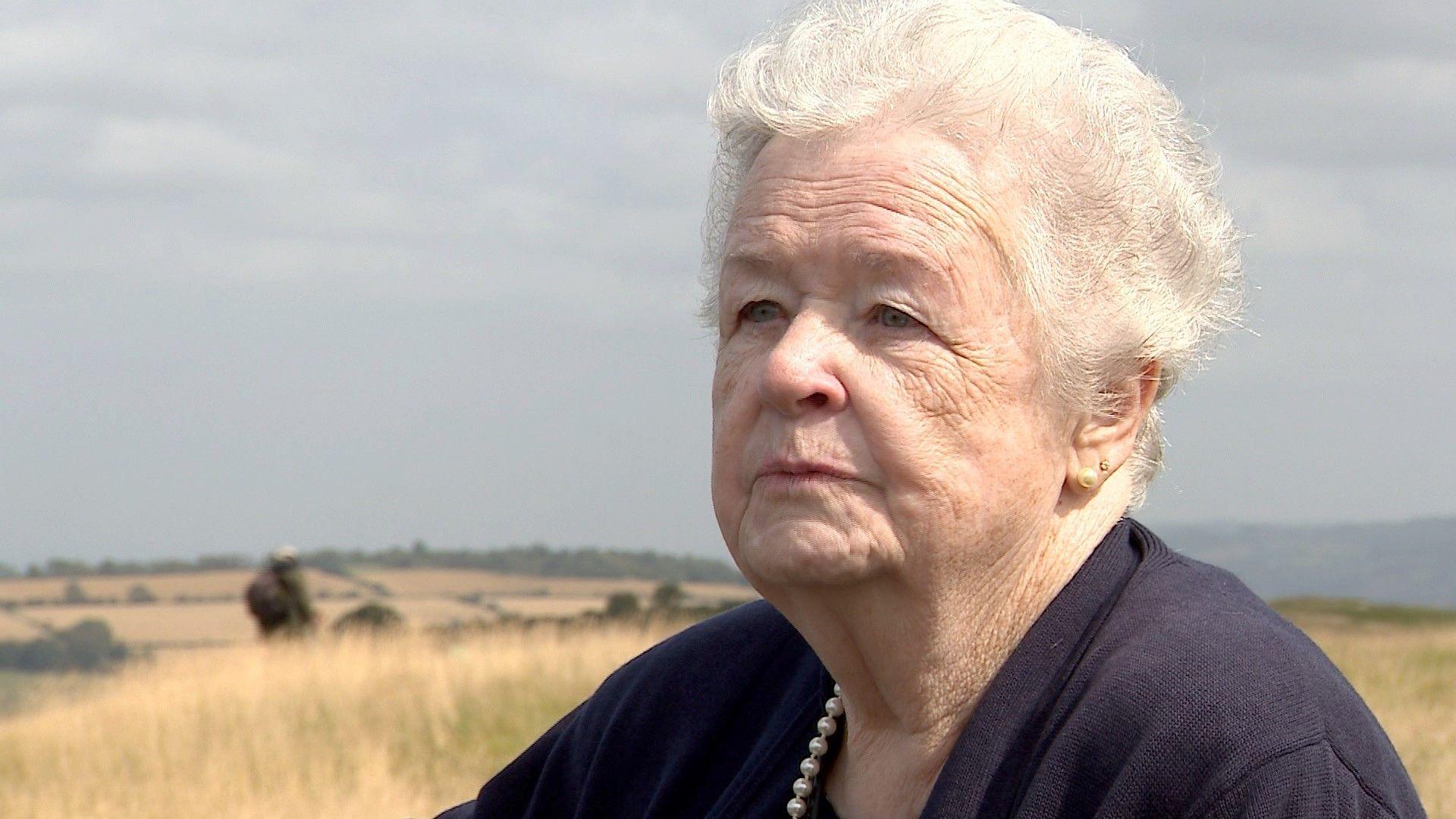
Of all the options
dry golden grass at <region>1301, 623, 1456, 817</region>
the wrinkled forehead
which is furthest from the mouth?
dry golden grass at <region>1301, 623, 1456, 817</region>

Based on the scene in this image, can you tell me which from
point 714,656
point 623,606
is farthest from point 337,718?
point 623,606

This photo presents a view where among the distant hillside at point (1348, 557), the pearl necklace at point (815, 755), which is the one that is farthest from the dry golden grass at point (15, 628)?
the distant hillside at point (1348, 557)

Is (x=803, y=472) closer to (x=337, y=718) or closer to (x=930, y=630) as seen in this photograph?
(x=930, y=630)

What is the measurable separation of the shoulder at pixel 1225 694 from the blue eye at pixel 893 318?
446 millimetres

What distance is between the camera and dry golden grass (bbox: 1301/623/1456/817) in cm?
522

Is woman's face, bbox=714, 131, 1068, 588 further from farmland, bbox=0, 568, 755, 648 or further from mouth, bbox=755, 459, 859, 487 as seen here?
farmland, bbox=0, 568, 755, 648

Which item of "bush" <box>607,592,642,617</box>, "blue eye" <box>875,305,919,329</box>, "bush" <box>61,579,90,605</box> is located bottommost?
"bush" <box>61,579,90,605</box>

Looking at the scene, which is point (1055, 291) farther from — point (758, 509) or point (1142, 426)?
point (758, 509)

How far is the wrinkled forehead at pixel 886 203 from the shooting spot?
1.95m

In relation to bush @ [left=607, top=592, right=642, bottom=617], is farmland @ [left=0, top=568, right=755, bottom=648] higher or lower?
lower

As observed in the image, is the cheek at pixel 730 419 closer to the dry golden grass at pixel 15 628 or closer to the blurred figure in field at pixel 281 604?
the blurred figure in field at pixel 281 604

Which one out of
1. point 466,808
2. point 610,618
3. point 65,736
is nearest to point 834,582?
point 466,808

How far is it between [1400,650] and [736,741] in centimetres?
1042

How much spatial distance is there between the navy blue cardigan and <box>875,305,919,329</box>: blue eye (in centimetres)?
40
